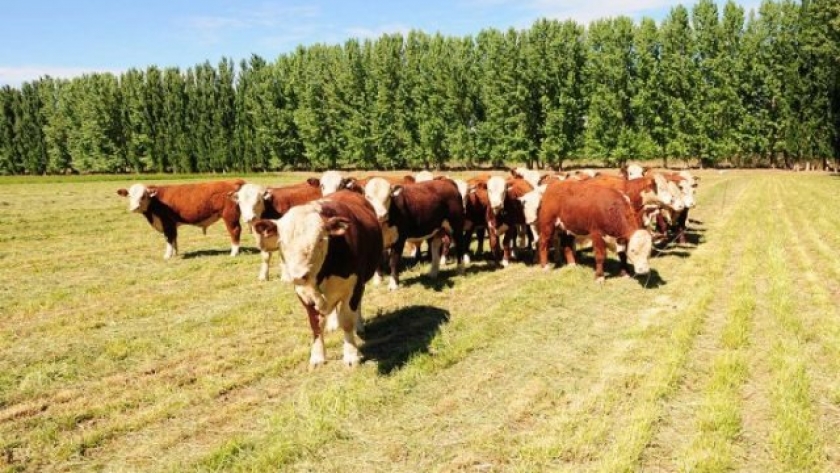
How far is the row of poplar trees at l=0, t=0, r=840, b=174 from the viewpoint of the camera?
55.5 meters

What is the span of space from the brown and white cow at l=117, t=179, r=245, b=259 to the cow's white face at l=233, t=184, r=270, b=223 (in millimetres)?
2838

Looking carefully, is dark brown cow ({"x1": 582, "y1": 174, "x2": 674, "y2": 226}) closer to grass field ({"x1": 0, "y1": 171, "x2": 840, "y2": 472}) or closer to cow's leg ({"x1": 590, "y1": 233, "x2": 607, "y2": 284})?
grass field ({"x1": 0, "y1": 171, "x2": 840, "y2": 472})

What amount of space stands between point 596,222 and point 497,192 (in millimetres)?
2520

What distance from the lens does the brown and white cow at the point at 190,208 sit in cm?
1614

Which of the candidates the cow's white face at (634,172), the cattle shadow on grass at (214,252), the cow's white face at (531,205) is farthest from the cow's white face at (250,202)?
the cow's white face at (634,172)

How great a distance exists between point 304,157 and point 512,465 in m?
76.3

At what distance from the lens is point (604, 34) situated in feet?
197

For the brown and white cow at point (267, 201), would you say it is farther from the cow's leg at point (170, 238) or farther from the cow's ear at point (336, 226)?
the cow's ear at point (336, 226)

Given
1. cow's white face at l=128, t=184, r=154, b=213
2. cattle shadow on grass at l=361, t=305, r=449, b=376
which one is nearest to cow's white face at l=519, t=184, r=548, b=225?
cattle shadow on grass at l=361, t=305, r=449, b=376

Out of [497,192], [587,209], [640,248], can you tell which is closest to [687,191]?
[587,209]

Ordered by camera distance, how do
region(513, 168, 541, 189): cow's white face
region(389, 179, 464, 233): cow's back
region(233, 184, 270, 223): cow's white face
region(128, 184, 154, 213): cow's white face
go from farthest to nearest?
region(513, 168, 541, 189): cow's white face, region(128, 184, 154, 213): cow's white face, region(233, 184, 270, 223): cow's white face, region(389, 179, 464, 233): cow's back

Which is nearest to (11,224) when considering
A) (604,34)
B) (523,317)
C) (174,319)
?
(174,319)

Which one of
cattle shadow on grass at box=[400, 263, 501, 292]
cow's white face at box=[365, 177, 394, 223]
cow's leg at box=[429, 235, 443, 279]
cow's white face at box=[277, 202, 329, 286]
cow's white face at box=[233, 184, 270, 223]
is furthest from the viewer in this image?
cow's white face at box=[233, 184, 270, 223]

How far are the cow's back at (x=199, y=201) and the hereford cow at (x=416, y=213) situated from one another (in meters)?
6.41
